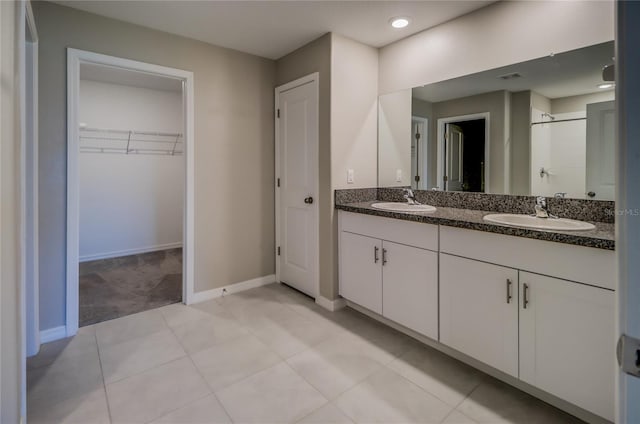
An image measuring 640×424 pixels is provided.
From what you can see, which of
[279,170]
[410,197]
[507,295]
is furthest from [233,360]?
[279,170]

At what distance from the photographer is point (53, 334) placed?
2373mm

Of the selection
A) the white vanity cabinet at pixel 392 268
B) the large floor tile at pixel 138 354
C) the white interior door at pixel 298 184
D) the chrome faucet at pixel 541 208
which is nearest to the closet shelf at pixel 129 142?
the white interior door at pixel 298 184

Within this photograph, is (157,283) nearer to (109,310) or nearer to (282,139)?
(109,310)

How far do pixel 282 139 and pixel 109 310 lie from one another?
219 centimetres

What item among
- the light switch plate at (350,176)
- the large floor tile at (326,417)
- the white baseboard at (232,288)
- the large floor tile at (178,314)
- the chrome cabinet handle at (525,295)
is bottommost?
the large floor tile at (326,417)

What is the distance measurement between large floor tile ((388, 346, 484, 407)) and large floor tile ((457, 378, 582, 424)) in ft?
0.19

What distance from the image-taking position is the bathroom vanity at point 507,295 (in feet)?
4.73

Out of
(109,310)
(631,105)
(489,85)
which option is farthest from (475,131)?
(109,310)

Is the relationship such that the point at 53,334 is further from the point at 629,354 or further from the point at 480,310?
the point at 629,354

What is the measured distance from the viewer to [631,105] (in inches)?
16.5

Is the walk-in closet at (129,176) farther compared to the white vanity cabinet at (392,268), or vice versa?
the walk-in closet at (129,176)

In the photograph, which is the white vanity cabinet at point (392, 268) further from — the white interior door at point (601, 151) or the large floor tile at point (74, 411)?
the large floor tile at point (74, 411)

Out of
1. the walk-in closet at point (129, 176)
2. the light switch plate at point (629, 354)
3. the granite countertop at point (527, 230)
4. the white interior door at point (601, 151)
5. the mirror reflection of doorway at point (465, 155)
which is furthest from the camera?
the walk-in closet at point (129, 176)

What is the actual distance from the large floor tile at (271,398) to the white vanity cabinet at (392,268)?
33.0 inches
